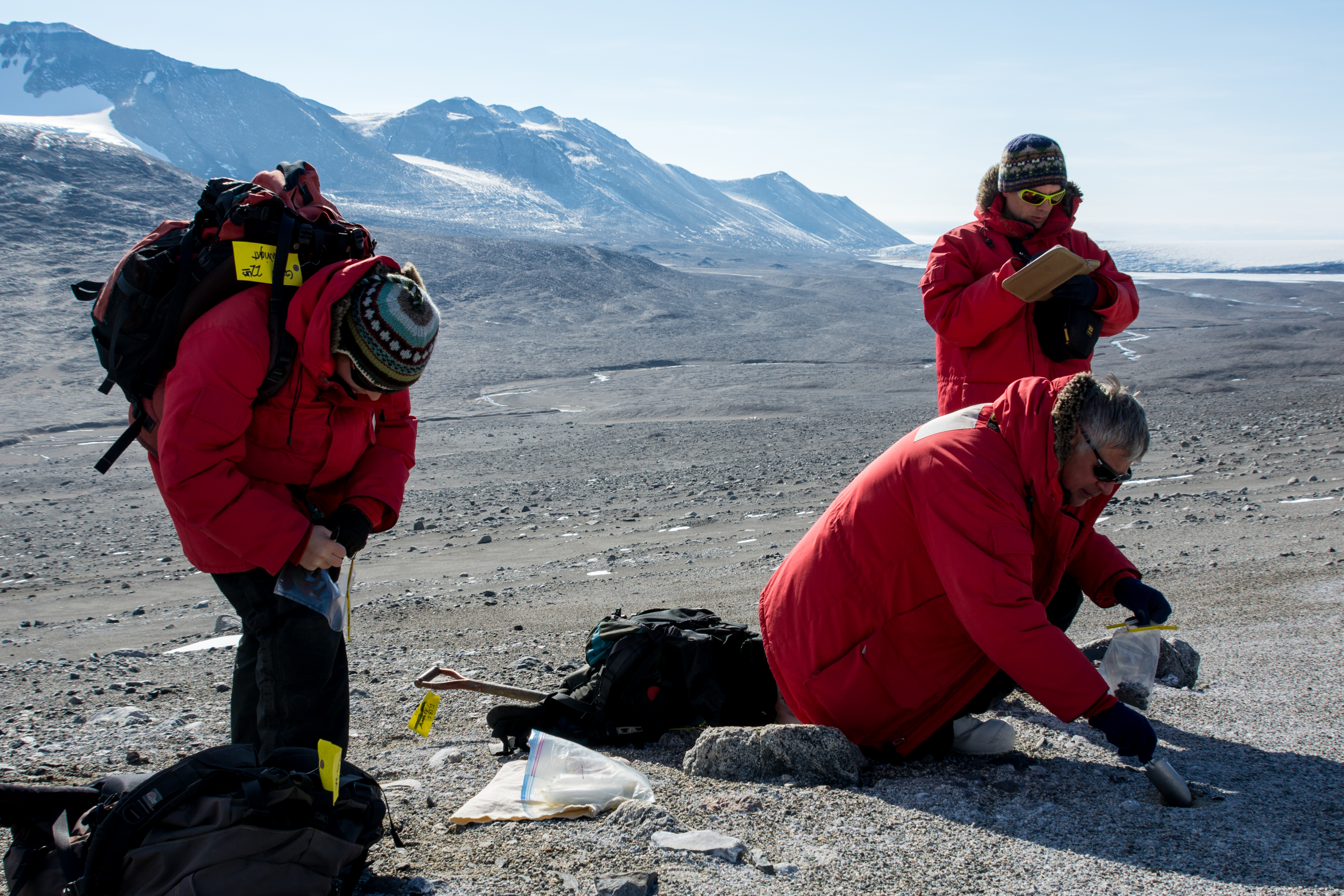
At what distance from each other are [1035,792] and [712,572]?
3.65m

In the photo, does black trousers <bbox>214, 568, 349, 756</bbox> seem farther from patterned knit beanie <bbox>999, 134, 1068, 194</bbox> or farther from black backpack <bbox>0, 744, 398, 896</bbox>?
patterned knit beanie <bbox>999, 134, 1068, 194</bbox>

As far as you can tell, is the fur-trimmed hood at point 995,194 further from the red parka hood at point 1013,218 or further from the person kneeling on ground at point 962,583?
the person kneeling on ground at point 962,583

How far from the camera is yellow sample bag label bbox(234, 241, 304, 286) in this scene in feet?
7.88

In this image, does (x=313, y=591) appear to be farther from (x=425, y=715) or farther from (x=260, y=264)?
(x=260, y=264)

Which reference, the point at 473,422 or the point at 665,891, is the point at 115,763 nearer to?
the point at 665,891

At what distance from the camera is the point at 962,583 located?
7.76ft

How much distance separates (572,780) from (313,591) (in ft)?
2.75

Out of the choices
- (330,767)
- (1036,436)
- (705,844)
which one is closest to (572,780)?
(705,844)

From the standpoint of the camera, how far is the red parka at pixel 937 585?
92.7 inches

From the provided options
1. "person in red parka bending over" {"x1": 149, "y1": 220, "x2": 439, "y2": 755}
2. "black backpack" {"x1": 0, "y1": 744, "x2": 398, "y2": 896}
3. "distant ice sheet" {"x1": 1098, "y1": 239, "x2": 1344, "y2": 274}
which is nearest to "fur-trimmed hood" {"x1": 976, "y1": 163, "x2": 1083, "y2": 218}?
"person in red parka bending over" {"x1": 149, "y1": 220, "x2": 439, "y2": 755}

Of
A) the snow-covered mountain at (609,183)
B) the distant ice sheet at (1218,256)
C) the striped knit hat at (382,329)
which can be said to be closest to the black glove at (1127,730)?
the striped knit hat at (382,329)

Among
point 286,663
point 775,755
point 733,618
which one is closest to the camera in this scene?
point 286,663

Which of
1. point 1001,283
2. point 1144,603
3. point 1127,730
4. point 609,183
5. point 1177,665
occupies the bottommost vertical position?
point 1177,665

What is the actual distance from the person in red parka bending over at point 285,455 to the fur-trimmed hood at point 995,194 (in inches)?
92.3
